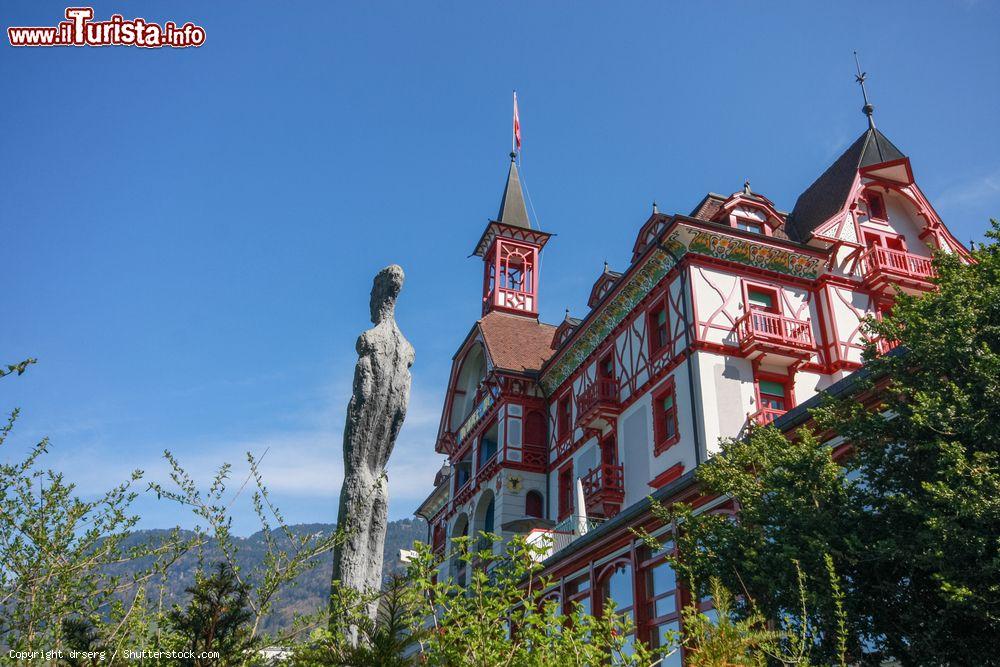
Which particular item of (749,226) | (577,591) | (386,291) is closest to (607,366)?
(749,226)

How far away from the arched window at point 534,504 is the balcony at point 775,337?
10.6 metres

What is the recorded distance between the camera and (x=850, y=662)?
31.2 ft

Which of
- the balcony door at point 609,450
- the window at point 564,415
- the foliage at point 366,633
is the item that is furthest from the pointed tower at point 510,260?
the foliage at point 366,633

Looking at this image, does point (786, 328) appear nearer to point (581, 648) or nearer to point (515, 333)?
point (515, 333)

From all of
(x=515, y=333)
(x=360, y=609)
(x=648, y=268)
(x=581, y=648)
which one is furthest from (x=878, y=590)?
(x=515, y=333)

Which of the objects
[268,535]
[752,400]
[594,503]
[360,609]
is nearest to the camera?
[360,609]

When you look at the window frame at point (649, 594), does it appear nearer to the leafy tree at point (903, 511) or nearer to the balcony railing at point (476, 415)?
the leafy tree at point (903, 511)

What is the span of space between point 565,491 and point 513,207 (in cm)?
1941

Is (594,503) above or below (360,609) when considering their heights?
above

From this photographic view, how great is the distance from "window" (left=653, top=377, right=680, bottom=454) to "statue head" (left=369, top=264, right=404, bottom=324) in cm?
1544

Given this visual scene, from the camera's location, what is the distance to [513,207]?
43.8m

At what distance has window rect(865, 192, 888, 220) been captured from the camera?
25875mm

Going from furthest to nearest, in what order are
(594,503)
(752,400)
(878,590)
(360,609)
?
(594,503) → (752,400) → (878,590) → (360,609)

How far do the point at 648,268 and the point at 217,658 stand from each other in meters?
20.8
